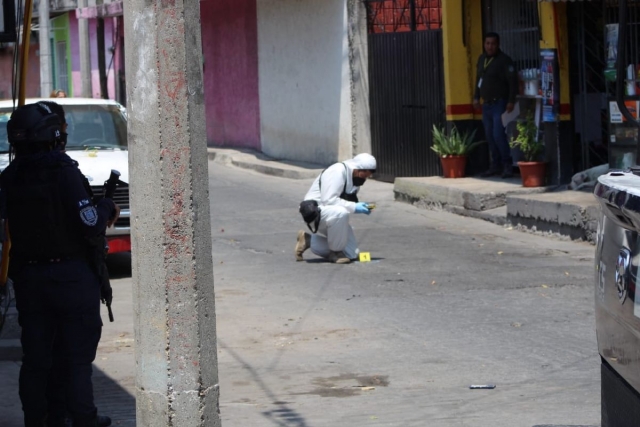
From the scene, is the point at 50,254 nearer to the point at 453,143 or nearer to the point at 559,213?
the point at 559,213

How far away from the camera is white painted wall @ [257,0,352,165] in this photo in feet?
64.1

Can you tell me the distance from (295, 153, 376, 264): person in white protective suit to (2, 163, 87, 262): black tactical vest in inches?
241

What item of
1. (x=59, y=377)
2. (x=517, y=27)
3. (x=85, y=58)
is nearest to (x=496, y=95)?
(x=517, y=27)

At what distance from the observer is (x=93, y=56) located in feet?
109

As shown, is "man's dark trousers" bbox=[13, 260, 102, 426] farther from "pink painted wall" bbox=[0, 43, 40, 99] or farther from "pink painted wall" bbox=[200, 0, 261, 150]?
"pink painted wall" bbox=[0, 43, 40, 99]

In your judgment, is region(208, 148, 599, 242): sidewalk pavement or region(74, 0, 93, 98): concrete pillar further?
region(74, 0, 93, 98): concrete pillar

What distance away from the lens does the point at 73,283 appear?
5371 mm

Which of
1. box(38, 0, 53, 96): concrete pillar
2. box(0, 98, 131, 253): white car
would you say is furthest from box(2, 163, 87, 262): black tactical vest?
box(38, 0, 53, 96): concrete pillar

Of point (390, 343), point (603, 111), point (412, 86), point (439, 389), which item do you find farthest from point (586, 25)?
point (439, 389)

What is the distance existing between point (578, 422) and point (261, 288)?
15.8 feet

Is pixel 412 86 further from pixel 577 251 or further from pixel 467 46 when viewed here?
pixel 577 251

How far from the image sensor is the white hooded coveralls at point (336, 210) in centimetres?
1142

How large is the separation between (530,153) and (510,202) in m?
1.49

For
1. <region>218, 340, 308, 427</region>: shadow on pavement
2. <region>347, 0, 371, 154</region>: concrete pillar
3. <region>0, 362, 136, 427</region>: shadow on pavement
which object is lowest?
<region>218, 340, 308, 427</region>: shadow on pavement
